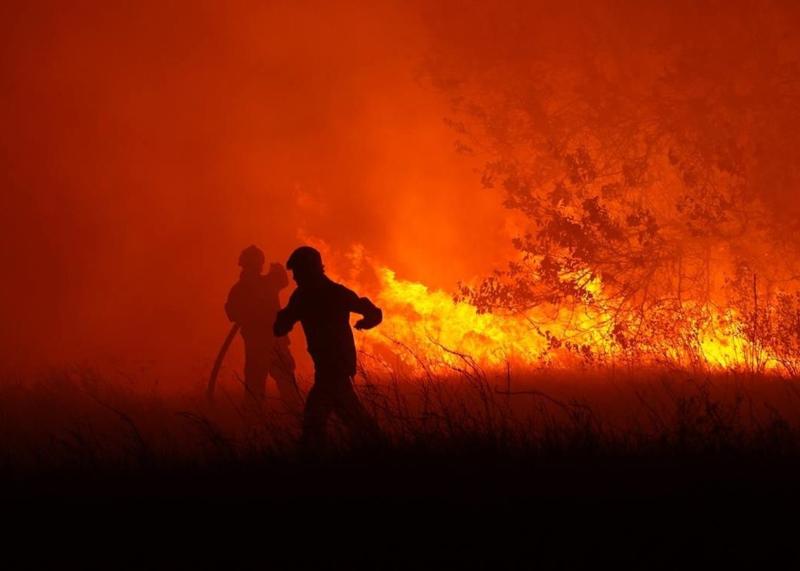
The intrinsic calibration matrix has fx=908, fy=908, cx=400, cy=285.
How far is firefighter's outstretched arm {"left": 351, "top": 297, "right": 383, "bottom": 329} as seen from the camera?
6625 mm

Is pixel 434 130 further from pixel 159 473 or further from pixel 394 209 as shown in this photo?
pixel 159 473

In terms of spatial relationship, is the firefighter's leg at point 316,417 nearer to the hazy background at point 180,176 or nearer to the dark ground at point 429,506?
the dark ground at point 429,506

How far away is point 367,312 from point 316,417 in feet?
2.85

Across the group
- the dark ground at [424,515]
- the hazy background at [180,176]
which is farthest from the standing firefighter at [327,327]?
the hazy background at [180,176]

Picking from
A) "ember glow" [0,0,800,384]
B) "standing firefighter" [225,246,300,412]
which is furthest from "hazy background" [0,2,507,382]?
"standing firefighter" [225,246,300,412]

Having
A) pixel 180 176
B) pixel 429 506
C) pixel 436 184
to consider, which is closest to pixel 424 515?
pixel 429 506

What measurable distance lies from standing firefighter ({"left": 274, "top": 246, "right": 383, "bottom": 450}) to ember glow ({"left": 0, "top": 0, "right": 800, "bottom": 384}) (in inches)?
23.2

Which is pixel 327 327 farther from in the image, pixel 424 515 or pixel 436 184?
pixel 436 184

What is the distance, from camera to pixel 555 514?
444cm

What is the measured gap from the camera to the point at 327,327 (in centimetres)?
679

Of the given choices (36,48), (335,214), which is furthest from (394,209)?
(36,48)

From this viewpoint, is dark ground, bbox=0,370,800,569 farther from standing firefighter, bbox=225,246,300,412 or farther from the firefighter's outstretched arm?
standing firefighter, bbox=225,246,300,412

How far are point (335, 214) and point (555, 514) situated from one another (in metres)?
18.6

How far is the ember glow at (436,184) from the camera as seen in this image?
13891 millimetres
